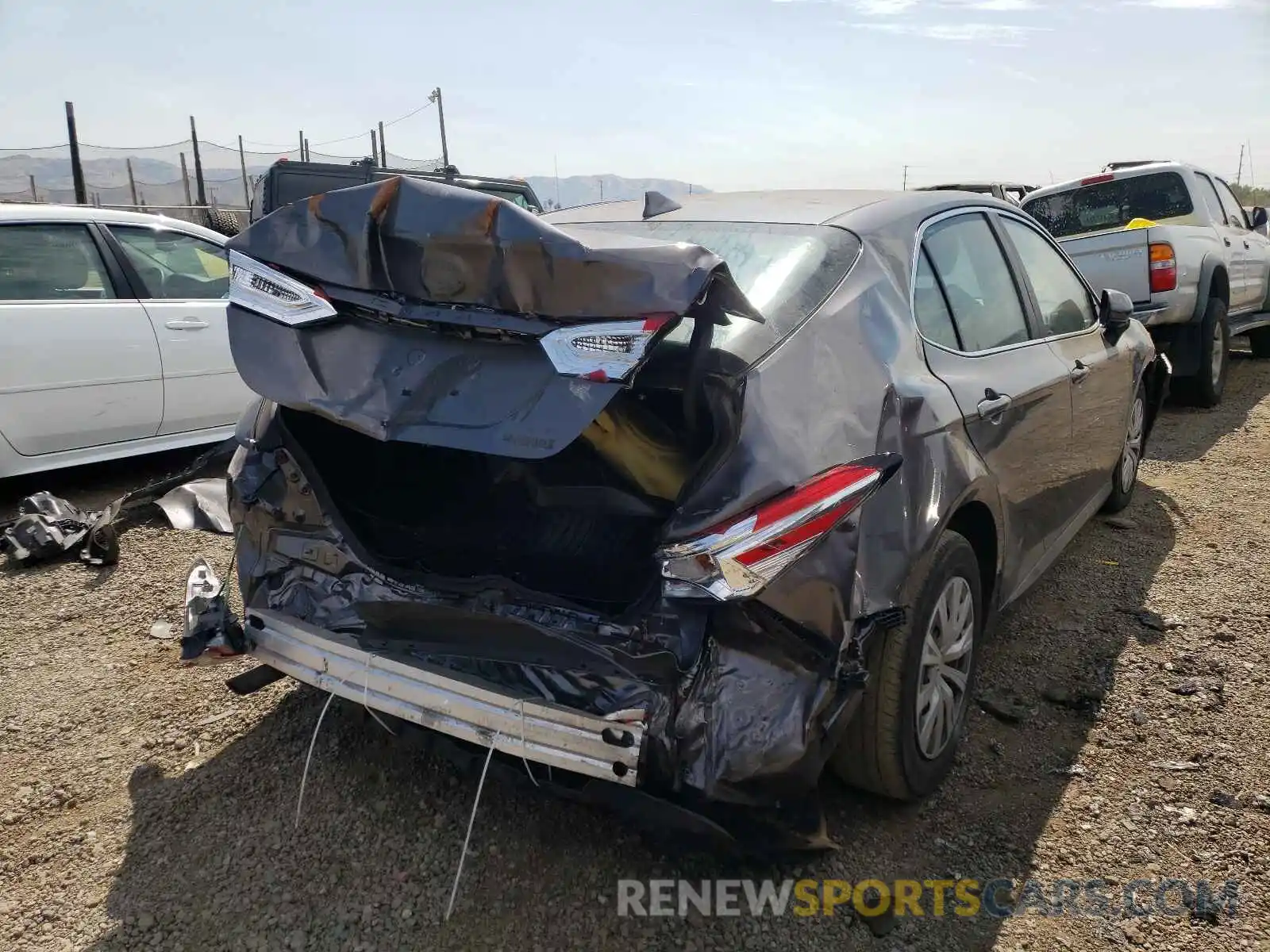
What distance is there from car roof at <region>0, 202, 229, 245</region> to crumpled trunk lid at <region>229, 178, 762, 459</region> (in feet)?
10.0

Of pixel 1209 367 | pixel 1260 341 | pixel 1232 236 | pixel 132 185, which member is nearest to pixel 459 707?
pixel 1209 367

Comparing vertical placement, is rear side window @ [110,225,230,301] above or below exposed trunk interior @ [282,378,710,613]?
above

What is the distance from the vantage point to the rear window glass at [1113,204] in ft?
26.1

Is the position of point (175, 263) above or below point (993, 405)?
above

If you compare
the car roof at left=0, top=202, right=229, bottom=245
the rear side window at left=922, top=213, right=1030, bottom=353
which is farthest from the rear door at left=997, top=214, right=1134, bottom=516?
the car roof at left=0, top=202, right=229, bottom=245

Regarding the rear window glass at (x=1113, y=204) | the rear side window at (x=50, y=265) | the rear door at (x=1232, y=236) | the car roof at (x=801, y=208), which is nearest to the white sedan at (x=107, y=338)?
the rear side window at (x=50, y=265)

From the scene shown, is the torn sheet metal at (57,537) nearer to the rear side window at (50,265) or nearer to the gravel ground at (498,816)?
the gravel ground at (498,816)

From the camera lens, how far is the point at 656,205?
321 cm

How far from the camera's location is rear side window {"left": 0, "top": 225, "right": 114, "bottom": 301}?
4891 millimetres

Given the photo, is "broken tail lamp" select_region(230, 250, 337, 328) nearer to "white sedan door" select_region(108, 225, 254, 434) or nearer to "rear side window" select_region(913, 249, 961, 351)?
"rear side window" select_region(913, 249, 961, 351)

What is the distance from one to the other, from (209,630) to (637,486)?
4.25 ft

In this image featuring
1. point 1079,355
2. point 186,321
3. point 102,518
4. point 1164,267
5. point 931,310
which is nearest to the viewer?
point 931,310

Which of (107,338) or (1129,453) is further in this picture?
(107,338)

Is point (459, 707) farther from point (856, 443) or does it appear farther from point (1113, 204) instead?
point (1113, 204)
